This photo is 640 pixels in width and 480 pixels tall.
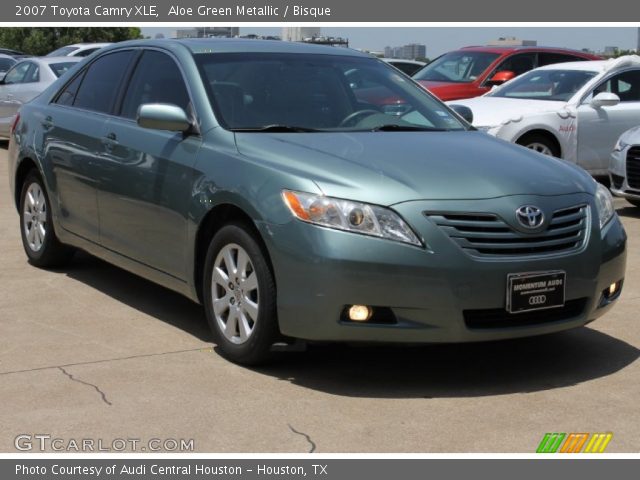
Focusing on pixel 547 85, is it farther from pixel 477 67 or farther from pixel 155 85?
pixel 155 85

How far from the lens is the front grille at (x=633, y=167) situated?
10.6 metres

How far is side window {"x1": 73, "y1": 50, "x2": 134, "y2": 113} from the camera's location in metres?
7.14

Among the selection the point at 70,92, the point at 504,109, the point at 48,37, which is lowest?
the point at 48,37

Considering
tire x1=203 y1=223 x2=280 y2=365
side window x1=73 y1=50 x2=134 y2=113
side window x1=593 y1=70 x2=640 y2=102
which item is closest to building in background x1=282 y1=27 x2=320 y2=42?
side window x1=593 y1=70 x2=640 y2=102

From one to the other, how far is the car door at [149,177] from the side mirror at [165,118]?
0.10 meters

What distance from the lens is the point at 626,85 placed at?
43.4 ft

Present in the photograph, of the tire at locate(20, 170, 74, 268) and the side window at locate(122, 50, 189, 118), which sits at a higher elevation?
the side window at locate(122, 50, 189, 118)

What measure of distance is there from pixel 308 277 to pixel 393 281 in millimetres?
377

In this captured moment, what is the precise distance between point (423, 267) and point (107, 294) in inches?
112

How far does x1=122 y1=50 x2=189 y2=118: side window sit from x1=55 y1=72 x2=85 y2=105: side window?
2.76 ft

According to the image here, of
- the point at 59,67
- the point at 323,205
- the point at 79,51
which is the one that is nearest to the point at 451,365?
the point at 323,205

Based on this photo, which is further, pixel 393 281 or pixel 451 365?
pixel 451 365

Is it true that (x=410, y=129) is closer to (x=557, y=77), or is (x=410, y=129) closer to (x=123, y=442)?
(x=123, y=442)

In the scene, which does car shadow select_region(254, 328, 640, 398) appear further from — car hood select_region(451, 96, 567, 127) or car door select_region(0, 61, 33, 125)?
car door select_region(0, 61, 33, 125)
